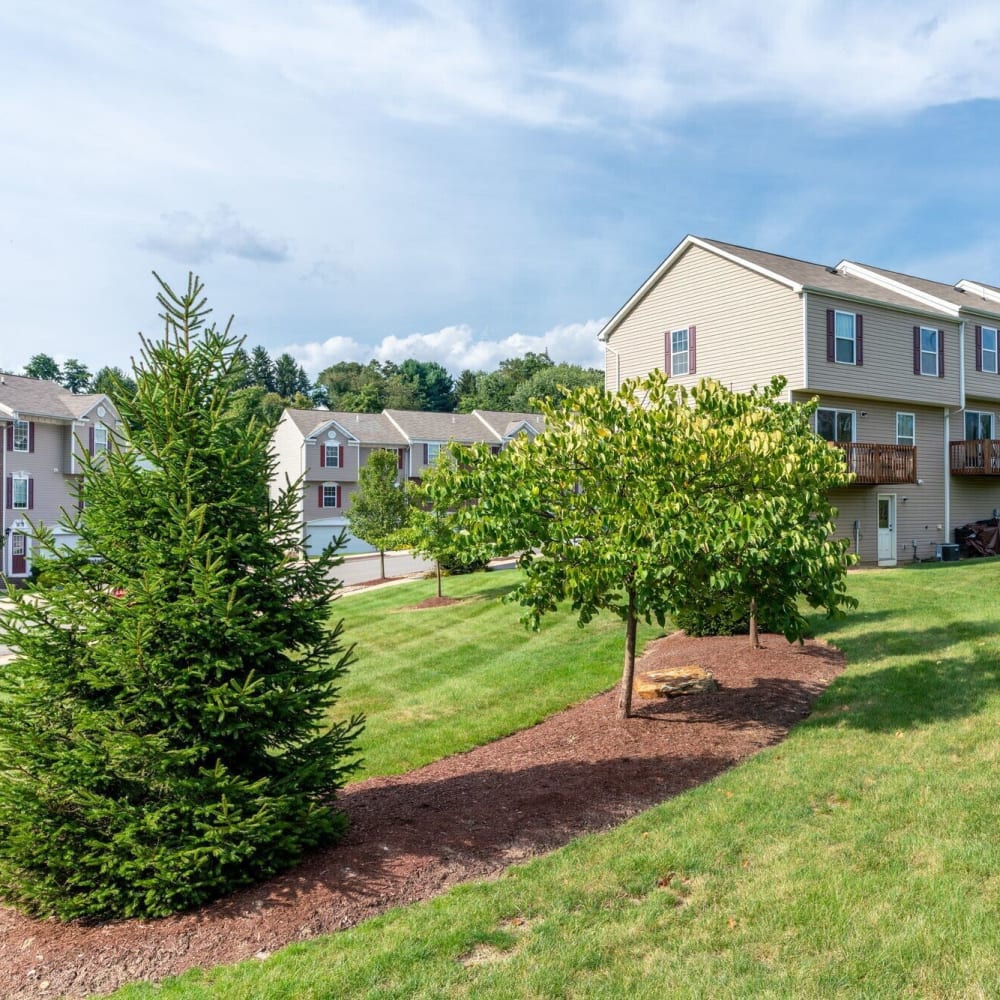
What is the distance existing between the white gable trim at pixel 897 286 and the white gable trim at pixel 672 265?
6.30m

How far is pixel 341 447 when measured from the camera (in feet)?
162

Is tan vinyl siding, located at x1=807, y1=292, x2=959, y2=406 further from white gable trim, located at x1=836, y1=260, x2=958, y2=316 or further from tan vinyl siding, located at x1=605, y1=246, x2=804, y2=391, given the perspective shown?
tan vinyl siding, located at x1=605, y1=246, x2=804, y2=391

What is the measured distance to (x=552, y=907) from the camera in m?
4.81

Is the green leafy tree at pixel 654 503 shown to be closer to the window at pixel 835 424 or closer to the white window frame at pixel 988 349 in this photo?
the window at pixel 835 424

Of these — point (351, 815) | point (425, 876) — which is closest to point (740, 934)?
point (425, 876)

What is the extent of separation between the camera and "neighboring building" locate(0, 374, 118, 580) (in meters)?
34.0

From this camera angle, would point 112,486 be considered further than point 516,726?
No

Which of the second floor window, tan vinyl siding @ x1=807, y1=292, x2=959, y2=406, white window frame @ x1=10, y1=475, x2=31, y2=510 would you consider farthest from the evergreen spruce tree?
white window frame @ x1=10, y1=475, x2=31, y2=510

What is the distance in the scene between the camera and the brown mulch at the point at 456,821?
186 inches

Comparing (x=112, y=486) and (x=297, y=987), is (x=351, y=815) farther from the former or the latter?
(x=112, y=486)

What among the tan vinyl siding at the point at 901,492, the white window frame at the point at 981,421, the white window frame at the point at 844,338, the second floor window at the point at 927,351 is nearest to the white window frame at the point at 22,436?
the tan vinyl siding at the point at 901,492

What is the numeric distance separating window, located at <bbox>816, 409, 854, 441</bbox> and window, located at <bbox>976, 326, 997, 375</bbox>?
6433 mm

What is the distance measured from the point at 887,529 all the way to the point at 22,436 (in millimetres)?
35696

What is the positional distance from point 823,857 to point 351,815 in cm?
380
